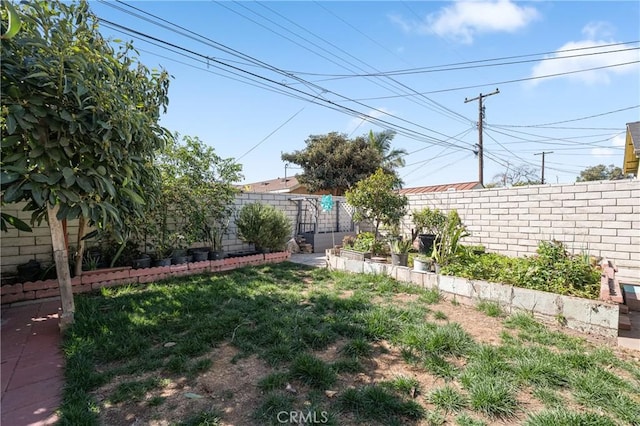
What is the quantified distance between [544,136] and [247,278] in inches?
680

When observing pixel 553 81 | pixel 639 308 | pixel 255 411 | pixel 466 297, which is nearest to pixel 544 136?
pixel 553 81

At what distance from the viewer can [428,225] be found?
6852 mm

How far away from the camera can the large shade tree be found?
7.73 ft

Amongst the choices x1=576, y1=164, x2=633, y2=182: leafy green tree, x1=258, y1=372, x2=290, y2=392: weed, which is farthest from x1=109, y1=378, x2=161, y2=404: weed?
x1=576, y1=164, x2=633, y2=182: leafy green tree

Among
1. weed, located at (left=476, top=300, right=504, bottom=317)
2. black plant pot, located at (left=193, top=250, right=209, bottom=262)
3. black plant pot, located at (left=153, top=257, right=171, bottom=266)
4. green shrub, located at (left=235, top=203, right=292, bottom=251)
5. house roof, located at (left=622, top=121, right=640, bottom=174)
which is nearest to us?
weed, located at (left=476, top=300, right=504, bottom=317)

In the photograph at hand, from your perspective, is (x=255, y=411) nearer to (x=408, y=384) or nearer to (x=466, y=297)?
(x=408, y=384)

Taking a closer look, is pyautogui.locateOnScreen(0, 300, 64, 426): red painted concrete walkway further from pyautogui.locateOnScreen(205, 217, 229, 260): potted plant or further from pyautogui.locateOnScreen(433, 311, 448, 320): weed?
pyautogui.locateOnScreen(433, 311, 448, 320): weed

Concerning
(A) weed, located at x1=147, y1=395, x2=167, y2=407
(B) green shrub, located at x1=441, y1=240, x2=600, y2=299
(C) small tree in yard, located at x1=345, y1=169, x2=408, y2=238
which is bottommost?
(A) weed, located at x1=147, y1=395, x2=167, y2=407

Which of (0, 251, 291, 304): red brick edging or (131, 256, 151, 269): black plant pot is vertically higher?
(131, 256, 151, 269): black plant pot

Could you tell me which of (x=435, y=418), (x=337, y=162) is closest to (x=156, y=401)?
(x=435, y=418)

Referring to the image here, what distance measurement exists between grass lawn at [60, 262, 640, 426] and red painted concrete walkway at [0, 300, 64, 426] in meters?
0.11

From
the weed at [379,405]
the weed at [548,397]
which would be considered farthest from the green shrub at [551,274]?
the weed at [379,405]

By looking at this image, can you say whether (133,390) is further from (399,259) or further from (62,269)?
(399,259)

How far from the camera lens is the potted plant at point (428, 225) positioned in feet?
21.9
